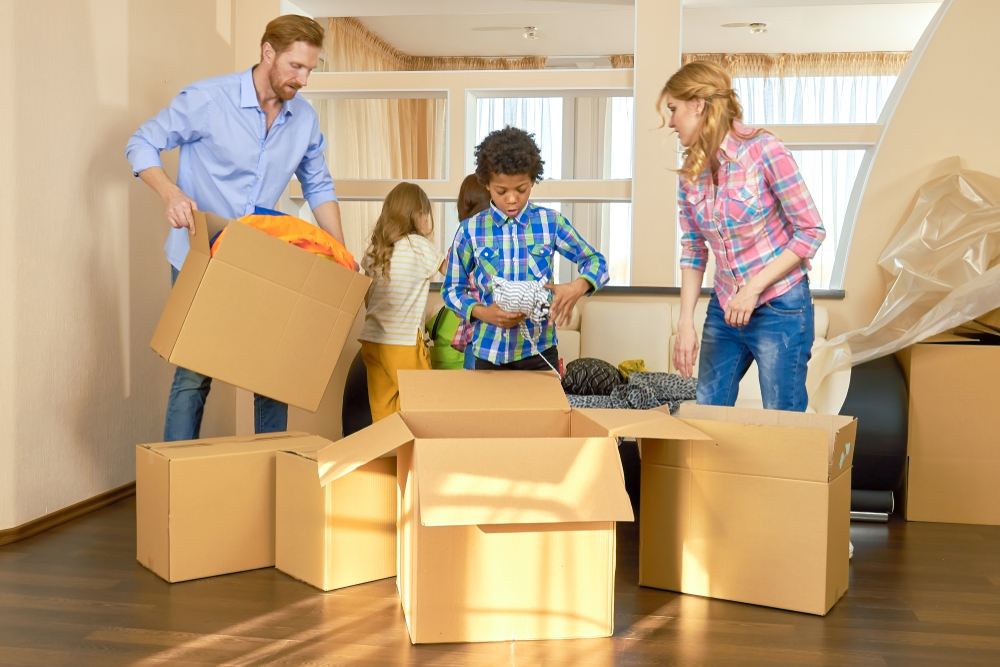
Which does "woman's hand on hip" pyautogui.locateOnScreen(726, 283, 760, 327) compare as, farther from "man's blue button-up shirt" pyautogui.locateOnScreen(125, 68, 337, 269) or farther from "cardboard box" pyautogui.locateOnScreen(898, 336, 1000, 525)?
"man's blue button-up shirt" pyautogui.locateOnScreen(125, 68, 337, 269)

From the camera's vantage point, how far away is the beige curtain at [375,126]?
201 inches

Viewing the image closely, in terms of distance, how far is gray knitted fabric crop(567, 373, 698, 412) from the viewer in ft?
8.86

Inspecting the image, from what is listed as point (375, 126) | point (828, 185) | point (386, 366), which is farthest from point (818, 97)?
point (386, 366)

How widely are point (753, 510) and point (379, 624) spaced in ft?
2.54

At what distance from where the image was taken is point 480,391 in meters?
1.84

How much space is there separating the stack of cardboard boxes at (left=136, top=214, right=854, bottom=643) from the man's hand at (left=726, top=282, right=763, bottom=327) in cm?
20

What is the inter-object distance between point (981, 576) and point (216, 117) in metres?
2.20

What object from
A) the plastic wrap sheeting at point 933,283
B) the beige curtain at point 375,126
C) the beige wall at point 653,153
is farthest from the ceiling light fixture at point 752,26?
the plastic wrap sheeting at point 933,283

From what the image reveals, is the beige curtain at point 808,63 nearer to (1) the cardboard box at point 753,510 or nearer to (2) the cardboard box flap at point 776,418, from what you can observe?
(2) the cardboard box flap at point 776,418

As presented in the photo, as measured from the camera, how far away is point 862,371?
8.52 feet

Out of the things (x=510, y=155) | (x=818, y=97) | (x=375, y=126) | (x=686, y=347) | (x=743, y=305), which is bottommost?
(x=686, y=347)

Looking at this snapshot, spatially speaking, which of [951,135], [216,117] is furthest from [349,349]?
[951,135]

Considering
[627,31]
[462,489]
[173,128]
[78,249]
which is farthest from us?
[627,31]

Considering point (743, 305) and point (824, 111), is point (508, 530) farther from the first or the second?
point (824, 111)
